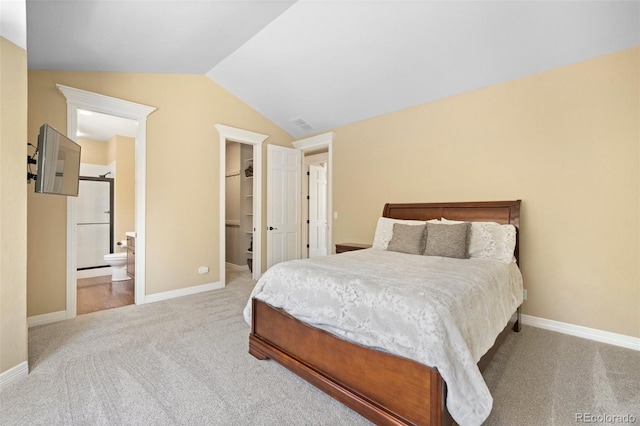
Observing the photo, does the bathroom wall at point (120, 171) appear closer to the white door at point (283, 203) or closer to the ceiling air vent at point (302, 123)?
the white door at point (283, 203)

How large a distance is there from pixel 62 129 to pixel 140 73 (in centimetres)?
114

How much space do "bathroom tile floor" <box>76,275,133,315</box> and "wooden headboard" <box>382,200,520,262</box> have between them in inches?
145

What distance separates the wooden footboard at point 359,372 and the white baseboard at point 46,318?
235 cm

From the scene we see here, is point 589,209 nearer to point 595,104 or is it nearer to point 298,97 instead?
point 595,104

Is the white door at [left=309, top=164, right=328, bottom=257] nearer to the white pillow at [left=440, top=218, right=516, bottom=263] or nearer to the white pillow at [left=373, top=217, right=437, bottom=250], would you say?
the white pillow at [left=373, top=217, right=437, bottom=250]

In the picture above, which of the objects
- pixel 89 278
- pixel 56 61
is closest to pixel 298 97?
pixel 56 61

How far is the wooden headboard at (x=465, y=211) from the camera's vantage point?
297 cm

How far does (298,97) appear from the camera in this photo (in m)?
4.21

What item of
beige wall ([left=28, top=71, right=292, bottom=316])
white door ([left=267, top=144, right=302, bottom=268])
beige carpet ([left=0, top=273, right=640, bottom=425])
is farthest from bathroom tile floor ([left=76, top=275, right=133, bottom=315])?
white door ([left=267, top=144, right=302, bottom=268])

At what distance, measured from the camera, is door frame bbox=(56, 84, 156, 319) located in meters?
3.06

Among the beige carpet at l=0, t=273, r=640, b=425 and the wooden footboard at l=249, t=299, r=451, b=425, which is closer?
the wooden footboard at l=249, t=299, r=451, b=425

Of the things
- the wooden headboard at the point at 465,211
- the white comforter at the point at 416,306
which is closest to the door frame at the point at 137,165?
the white comforter at the point at 416,306

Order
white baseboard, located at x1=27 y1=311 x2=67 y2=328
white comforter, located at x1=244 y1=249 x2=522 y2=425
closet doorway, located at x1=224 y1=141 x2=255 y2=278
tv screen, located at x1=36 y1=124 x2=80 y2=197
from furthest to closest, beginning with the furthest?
closet doorway, located at x1=224 y1=141 x2=255 y2=278 < white baseboard, located at x1=27 y1=311 x2=67 y2=328 < tv screen, located at x1=36 y1=124 x2=80 y2=197 < white comforter, located at x1=244 y1=249 x2=522 y2=425

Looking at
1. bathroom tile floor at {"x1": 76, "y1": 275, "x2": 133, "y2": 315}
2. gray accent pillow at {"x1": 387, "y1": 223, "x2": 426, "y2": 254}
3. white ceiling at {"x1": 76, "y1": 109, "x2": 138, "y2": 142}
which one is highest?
white ceiling at {"x1": 76, "y1": 109, "x2": 138, "y2": 142}
